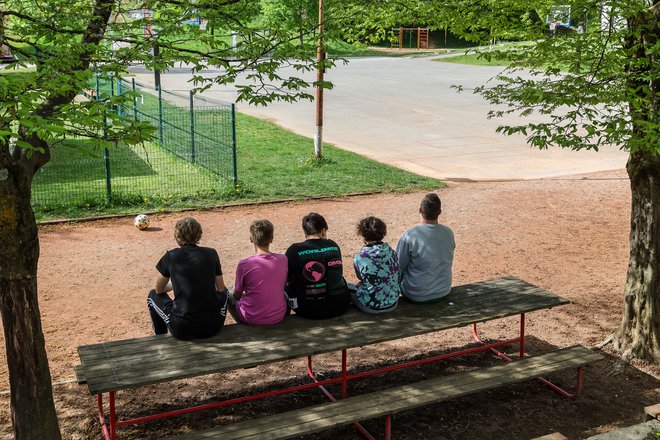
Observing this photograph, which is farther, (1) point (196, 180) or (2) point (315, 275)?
(1) point (196, 180)

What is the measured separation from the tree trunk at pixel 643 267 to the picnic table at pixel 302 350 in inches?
37.2

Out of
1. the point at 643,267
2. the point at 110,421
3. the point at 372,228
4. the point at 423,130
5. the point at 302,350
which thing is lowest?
the point at 110,421

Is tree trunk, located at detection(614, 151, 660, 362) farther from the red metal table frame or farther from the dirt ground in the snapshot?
the red metal table frame

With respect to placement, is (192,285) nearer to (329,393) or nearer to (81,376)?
(81,376)

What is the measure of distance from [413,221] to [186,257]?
7.44 meters

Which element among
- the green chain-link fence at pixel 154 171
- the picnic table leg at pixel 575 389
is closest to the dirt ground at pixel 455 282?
the picnic table leg at pixel 575 389

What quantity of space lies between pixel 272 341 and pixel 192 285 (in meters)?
0.79

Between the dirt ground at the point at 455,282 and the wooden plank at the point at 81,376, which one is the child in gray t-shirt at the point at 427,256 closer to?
the dirt ground at the point at 455,282

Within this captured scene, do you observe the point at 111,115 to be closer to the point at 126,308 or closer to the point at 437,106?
the point at 126,308

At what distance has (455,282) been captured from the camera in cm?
1037

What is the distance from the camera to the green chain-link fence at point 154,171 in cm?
1406

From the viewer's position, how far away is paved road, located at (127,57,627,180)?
18.1 metres

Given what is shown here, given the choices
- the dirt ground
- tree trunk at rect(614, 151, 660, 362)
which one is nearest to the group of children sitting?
the dirt ground

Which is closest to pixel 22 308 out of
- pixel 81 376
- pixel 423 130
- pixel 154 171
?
pixel 81 376
